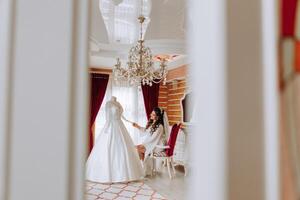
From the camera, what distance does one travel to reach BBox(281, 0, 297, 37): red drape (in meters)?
0.38

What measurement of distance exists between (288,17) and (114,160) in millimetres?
4588

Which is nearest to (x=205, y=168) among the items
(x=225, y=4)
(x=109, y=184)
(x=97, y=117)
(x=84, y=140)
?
(x=225, y=4)

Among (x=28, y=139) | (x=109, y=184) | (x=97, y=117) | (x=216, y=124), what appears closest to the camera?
(x=216, y=124)

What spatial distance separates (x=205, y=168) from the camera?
36 centimetres

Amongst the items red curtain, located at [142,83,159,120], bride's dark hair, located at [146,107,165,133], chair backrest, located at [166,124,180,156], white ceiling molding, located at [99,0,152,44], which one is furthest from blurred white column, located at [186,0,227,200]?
red curtain, located at [142,83,159,120]

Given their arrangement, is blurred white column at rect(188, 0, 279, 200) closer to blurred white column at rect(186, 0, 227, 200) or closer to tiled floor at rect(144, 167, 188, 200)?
blurred white column at rect(186, 0, 227, 200)

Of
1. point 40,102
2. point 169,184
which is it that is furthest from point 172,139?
point 40,102

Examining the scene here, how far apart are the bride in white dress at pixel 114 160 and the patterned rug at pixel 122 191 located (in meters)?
0.14

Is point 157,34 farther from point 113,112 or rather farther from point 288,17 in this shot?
point 288,17

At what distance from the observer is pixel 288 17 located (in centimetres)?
39

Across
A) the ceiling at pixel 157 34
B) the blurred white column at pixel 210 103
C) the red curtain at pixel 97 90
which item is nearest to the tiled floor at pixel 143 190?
the ceiling at pixel 157 34

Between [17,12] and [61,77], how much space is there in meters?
0.16

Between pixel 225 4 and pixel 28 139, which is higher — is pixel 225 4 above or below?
above

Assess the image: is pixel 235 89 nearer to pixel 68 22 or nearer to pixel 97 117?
pixel 68 22
